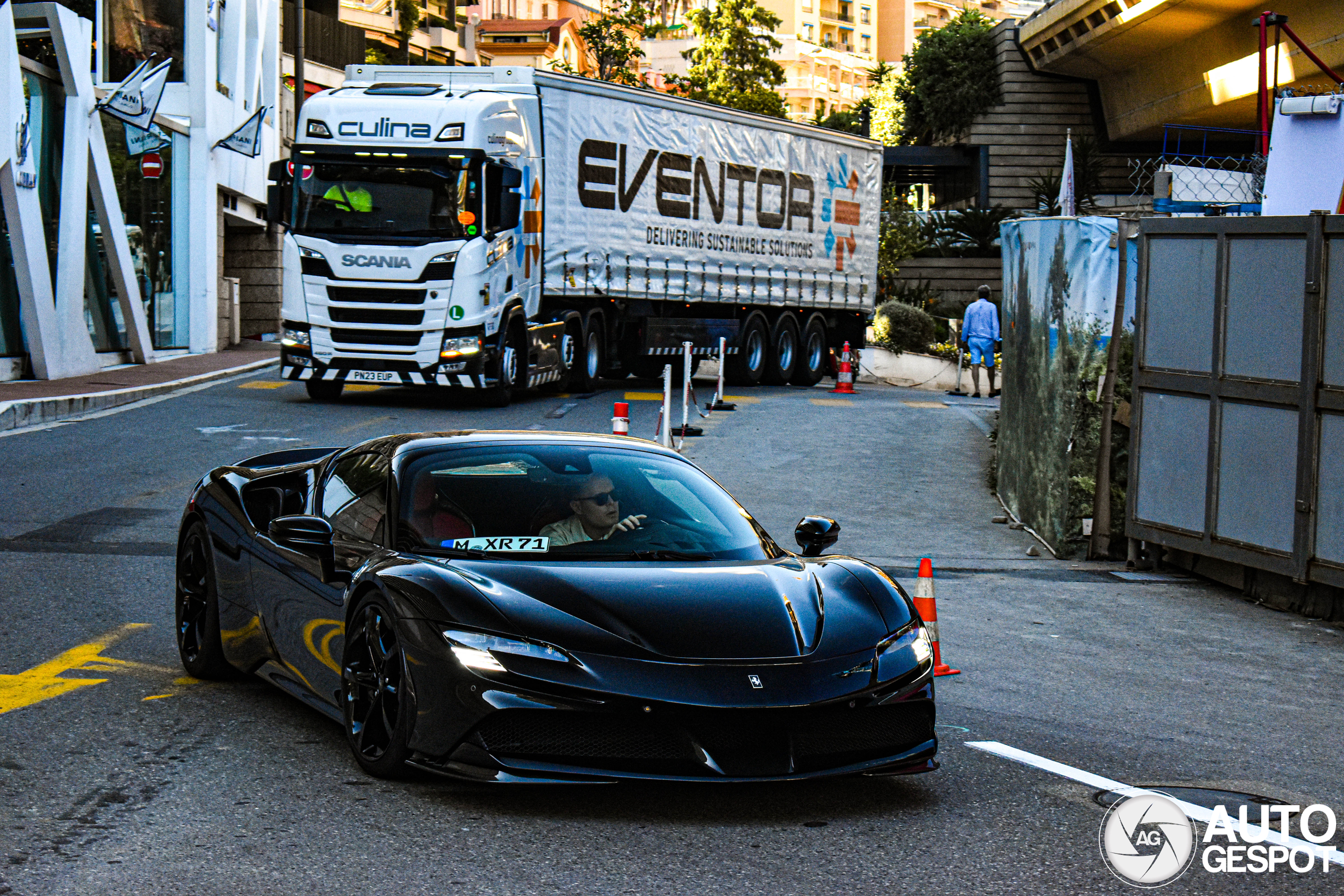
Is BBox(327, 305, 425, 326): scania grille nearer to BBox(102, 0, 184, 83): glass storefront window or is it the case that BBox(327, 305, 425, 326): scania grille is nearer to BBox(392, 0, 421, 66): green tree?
BBox(102, 0, 184, 83): glass storefront window

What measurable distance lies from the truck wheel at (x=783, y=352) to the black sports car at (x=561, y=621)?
22212mm

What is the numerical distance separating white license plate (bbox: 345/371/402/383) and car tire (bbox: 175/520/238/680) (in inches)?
523

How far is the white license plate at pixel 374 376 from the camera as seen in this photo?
67.9 ft

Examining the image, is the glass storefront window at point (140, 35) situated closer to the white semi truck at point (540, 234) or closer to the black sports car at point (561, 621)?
the white semi truck at point (540, 234)

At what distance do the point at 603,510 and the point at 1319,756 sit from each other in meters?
Answer: 3.00

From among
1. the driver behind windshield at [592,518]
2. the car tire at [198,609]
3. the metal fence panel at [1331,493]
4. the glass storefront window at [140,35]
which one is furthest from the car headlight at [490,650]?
the glass storefront window at [140,35]

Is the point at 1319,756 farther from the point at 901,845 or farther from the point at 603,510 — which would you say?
the point at 603,510

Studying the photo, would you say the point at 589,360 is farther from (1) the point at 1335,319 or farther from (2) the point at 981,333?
(1) the point at 1335,319

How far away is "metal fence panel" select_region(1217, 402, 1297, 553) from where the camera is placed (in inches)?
392

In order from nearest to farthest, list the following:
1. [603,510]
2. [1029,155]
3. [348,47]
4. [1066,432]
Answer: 1. [603,510]
2. [1066,432]
3. [348,47]
4. [1029,155]

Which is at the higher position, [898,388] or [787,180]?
[787,180]

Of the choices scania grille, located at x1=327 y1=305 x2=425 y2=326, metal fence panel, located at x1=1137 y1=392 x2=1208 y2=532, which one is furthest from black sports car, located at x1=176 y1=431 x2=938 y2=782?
scania grille, located at x1=327 y1=305 x2=425 y2=326

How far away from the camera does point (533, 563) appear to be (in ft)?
18.4

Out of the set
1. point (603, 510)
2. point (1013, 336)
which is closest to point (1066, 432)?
point (1013, 336)
